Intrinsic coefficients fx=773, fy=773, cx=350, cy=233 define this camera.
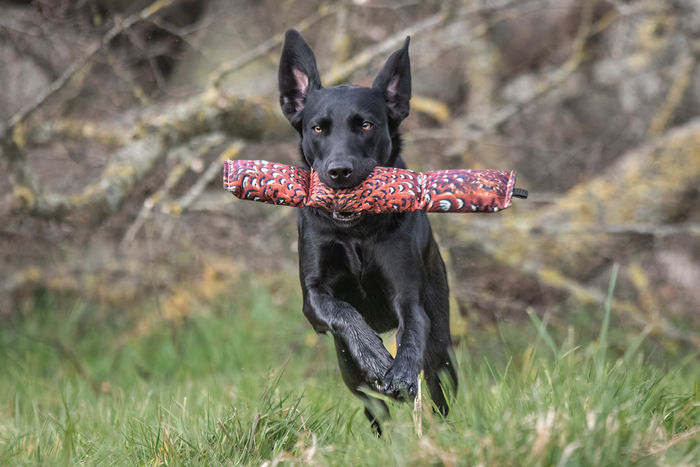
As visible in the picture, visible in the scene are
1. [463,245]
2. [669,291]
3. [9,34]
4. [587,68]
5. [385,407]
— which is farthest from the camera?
[587,68]

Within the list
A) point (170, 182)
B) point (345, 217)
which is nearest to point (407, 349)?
point (345, 217)

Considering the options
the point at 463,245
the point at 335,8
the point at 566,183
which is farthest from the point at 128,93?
the point at 566,183

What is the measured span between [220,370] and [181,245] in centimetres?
170

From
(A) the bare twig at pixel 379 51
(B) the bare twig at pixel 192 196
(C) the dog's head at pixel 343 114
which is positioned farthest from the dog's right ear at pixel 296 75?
(A) the bare twig at pixel 379 51

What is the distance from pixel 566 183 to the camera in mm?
8773

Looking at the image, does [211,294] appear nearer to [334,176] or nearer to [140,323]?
[140,323]

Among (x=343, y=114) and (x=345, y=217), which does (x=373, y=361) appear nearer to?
(x=345, y=217)

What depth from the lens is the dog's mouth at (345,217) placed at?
10.8 feet

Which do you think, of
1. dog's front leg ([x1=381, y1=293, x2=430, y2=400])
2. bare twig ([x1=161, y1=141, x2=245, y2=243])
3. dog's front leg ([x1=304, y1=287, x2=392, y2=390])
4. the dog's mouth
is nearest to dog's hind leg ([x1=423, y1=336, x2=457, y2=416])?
dog's front leg ([x1=381, y1=293, x2=430, y2=400])

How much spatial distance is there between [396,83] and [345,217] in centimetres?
76

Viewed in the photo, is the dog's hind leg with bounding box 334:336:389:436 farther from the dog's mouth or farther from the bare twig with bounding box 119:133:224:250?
the bare twig with bounding box 119:133:224:250

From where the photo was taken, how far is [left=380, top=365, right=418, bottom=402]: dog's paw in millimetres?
2873

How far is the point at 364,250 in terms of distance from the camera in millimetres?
3371

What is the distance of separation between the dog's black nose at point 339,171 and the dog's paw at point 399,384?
78 centimetres
